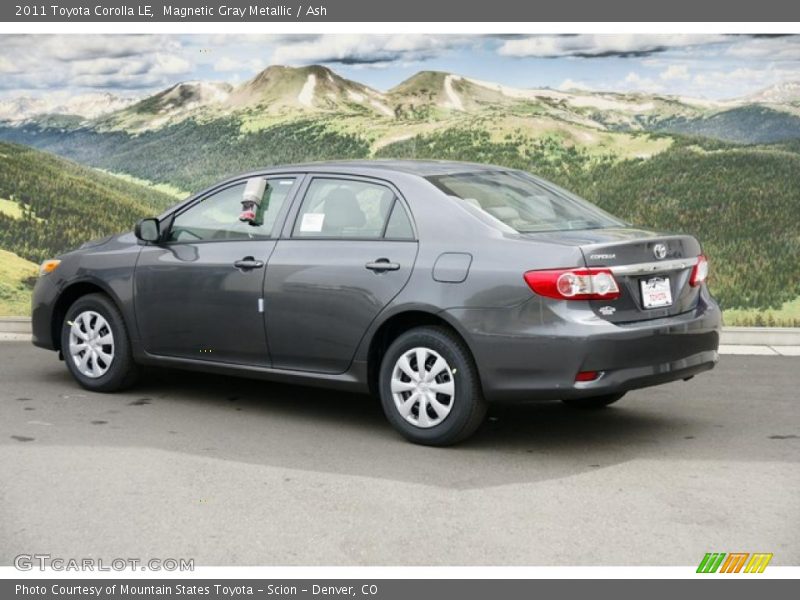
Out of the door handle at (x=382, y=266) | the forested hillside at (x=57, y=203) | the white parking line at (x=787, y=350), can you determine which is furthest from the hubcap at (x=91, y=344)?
the white parking line at (x=787, y=350)

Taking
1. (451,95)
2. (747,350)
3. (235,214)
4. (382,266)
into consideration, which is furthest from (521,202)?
(451,95)

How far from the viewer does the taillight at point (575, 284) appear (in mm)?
6887

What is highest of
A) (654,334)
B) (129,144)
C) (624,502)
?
(129,144)

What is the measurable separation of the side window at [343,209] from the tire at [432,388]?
786 mm

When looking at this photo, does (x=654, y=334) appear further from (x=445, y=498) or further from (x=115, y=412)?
(x=115, y=412)

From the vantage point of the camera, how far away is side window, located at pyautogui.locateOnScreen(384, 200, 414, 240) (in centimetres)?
763

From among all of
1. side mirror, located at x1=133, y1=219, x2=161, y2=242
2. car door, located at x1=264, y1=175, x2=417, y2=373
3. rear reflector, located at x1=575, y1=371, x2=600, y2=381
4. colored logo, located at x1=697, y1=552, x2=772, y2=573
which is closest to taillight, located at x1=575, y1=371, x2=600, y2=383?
rear reflector, located at x1=575, y1=371, x2=600, y2=381

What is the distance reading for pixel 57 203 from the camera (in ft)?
48.2

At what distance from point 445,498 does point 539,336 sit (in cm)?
111

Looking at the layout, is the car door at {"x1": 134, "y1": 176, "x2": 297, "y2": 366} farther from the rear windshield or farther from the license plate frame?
the license plate frame

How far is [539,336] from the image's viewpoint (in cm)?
695

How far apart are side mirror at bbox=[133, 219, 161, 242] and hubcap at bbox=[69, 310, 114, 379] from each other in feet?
2.19

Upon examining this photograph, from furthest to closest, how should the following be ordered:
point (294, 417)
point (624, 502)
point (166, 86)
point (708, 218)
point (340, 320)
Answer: point (166, 86) → point (708, 218) → point (294, 417) → point (340, 320) → point (624, 502)

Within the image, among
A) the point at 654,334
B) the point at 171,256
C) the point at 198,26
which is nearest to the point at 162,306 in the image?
Result: the point at 171,256
